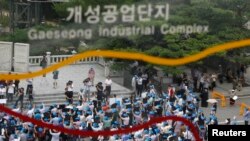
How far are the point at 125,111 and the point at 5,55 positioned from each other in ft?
6.82

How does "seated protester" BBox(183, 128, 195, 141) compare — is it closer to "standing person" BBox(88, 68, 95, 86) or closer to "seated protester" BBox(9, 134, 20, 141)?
"standing person" BBox(88, 68, 95, 86)

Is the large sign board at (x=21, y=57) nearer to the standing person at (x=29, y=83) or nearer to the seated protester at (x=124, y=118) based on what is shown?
the standing person at (x=29, y=83)

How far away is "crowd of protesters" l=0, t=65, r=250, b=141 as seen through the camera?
633cm

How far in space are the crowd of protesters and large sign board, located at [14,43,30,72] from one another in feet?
3.13

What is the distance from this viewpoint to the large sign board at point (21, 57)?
500 cm

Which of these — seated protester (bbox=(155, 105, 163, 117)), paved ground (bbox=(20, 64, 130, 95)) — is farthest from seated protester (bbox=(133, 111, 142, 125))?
paved ground (bbox=(20, 64, 130, 95))

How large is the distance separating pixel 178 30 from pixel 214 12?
691 mm

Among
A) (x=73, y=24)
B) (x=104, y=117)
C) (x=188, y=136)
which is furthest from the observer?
(x=104, y=117)

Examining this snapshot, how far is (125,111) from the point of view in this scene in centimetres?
688

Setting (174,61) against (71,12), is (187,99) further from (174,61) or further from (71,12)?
(71,12)

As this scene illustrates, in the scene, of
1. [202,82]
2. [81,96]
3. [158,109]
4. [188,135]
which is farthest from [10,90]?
[202,82]

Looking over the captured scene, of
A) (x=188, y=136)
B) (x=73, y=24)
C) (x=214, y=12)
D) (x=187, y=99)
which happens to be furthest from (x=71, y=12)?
(x=187, y=99)

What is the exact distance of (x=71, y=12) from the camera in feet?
16.1

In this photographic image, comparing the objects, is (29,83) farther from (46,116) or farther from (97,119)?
(97,119)
